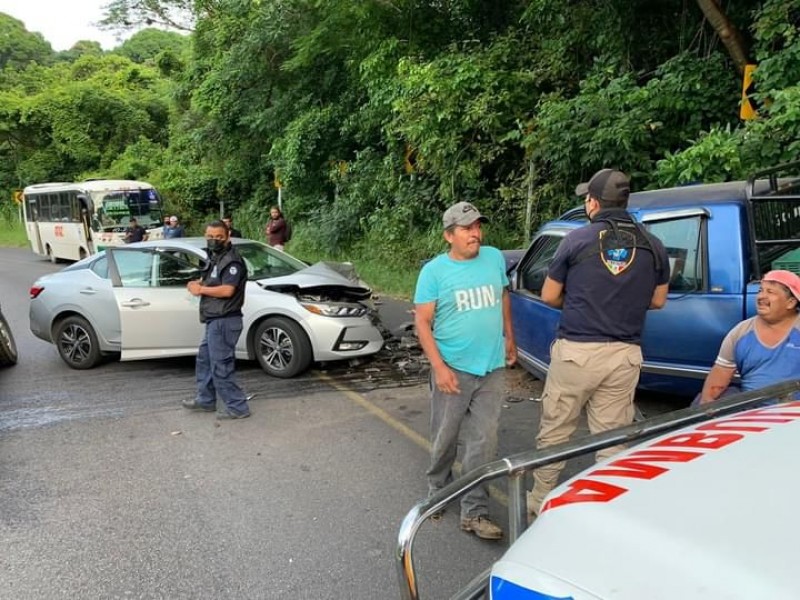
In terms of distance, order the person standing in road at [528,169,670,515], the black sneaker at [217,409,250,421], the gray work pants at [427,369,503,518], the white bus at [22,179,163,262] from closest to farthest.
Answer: the person standing in road at [528,169,670,515] < the gray work pants at [427,369,503,518] < the black sneaker at [217,409,250,421] < the white bus at [22,179,163,262]

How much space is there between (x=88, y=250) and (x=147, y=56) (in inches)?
1942

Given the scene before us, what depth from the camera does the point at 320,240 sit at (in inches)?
636

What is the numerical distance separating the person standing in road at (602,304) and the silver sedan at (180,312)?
3.47 meters

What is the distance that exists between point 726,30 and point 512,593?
8.81 meters

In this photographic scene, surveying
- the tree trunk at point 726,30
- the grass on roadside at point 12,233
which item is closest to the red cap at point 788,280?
the tree trunk at point 726,30

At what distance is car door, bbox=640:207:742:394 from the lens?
4.25m

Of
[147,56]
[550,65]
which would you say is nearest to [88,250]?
[550,65]

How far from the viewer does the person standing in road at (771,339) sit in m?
3.10

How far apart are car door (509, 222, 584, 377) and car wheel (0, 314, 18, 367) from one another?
5449mm

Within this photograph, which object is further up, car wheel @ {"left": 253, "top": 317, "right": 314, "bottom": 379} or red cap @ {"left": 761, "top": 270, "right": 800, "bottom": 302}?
red cap @ {"left": 761, "top": 270, "right": 800, "bottom": 302}

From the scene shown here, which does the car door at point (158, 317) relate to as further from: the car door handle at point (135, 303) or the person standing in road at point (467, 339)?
the person standing in road at point (467, 339)

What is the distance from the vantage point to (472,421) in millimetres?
3410

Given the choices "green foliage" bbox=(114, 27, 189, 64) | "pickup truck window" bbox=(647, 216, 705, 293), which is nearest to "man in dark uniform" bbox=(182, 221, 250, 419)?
"pickup truck window" bbox=(647, 216, 705, 293)

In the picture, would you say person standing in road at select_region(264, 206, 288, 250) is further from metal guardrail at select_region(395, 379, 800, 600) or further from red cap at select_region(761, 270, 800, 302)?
metal guardrail at select_region(395, 379, 800, 600)
